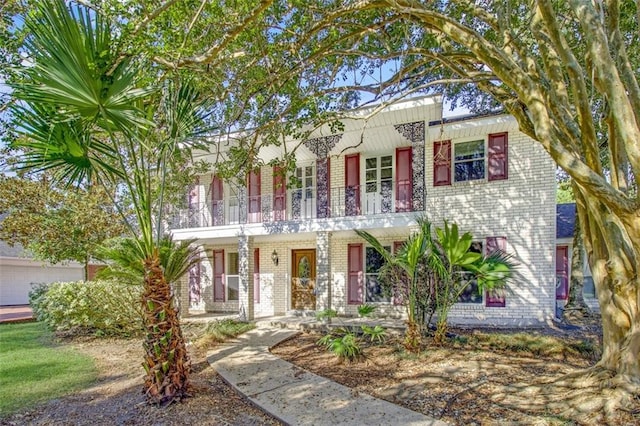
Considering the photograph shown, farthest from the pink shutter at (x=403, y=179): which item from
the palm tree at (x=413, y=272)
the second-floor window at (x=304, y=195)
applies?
the palm tree at (x=413, y=272)

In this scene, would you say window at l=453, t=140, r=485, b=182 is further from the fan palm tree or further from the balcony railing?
the fan palm tree

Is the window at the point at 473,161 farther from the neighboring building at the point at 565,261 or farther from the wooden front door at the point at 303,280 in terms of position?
the neighboring building at the point at 565,261

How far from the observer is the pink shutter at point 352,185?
1346 centimetres

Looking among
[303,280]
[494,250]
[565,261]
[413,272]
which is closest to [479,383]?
[413,272]

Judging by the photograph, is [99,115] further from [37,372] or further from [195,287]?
[195,287]

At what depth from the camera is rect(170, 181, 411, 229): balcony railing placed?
1345 cm


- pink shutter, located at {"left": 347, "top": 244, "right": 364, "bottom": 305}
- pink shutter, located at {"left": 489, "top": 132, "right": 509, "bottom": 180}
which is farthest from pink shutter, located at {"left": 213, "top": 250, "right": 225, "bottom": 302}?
pink shutter, located at {"left": 489, "top": 132, "right": 509, "bottom": 180}

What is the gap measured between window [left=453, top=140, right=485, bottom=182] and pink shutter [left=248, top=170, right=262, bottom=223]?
7664 mm

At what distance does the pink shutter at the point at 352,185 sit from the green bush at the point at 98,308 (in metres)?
7.23

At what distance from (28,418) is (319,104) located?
7.19 metres

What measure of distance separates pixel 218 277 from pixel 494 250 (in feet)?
36.6

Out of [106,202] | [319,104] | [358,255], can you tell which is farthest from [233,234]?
[319,104]

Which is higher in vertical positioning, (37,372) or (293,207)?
(293,207)

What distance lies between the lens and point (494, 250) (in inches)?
460
